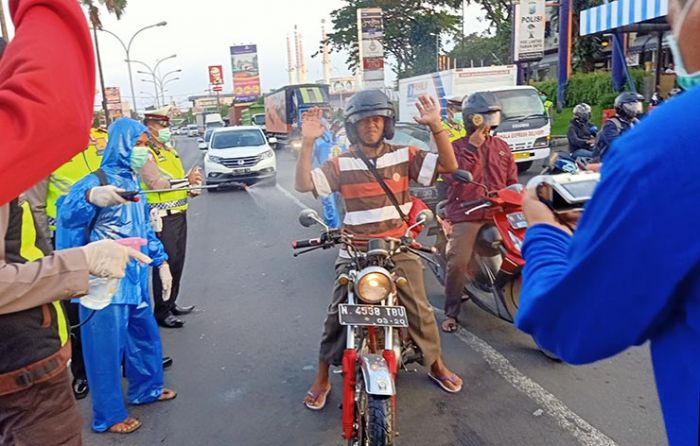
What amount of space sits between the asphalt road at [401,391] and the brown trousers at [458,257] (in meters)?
0.34

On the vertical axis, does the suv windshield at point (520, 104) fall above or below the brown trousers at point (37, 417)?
above

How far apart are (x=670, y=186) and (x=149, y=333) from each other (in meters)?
3.52

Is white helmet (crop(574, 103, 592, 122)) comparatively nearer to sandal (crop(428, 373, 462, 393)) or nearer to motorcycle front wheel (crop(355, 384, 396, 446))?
sandal (crop(428, 373, 462, 393))

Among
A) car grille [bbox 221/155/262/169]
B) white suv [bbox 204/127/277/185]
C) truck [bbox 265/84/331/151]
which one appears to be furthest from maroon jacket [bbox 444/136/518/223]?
truck [bbox 265/84/331/151]

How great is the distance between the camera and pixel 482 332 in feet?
16.0

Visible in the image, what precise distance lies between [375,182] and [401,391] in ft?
4.72

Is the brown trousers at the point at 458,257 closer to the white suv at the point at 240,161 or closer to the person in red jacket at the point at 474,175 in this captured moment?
the person in red jacket at the point at 474,175

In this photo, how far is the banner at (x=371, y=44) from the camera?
31.2 metres

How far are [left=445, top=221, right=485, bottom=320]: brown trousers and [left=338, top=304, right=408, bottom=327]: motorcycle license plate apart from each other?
1.98 metres

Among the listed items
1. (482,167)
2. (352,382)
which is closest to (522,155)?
(482,167)

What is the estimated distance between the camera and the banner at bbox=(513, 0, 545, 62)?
882 inches

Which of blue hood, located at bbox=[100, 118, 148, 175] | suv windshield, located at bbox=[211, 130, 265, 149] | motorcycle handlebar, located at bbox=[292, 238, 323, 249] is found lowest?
suv windshield, located at bbox=[211, 130, 265, 149]

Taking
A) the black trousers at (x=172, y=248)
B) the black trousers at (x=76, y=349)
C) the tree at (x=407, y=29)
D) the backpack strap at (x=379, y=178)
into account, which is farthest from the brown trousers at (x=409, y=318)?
the tree at (x=407, y=29)

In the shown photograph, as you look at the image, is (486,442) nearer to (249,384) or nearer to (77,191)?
(249,384)
